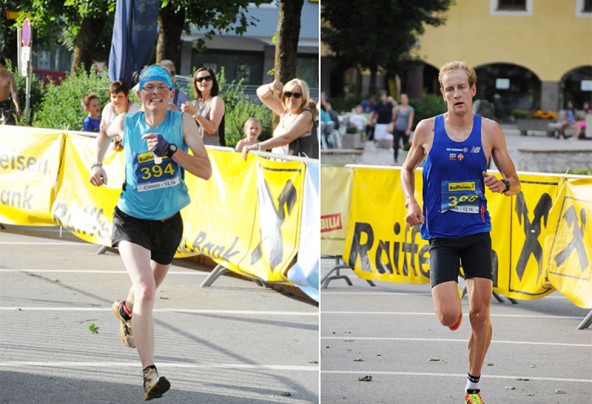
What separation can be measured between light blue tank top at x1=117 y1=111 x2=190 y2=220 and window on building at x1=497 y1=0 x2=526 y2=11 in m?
56.6

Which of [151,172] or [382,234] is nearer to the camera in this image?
Answer: [151,172]

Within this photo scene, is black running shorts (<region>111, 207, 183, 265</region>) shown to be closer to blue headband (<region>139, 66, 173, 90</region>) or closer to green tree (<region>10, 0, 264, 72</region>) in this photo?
blue headband (<region>139, 66, 173, 90</region>)

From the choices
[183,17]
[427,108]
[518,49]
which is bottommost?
[427,108]

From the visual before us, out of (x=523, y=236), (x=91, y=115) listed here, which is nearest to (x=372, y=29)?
(x=91, y=115)

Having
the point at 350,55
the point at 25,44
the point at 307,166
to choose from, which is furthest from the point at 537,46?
the point at 307,166

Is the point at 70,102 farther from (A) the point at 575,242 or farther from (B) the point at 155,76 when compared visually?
(B) the point at 155,76

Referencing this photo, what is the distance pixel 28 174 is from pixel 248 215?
13.9 feet

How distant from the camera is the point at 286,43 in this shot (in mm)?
18250

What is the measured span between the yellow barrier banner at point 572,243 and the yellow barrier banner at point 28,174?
18.6 ft

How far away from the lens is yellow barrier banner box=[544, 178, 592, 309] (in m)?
8.24

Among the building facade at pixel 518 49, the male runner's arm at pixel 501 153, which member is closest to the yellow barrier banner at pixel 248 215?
the male runner's arm at pixel 501 153

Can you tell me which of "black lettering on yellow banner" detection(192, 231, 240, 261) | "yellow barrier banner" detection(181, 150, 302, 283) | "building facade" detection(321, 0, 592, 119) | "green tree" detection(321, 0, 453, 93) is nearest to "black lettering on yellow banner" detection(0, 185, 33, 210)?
"yellow barrier banner" detection(181, 150, 302, 283)

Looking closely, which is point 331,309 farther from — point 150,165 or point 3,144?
point 3,144

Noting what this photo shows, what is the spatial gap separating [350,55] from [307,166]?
2857 cm
